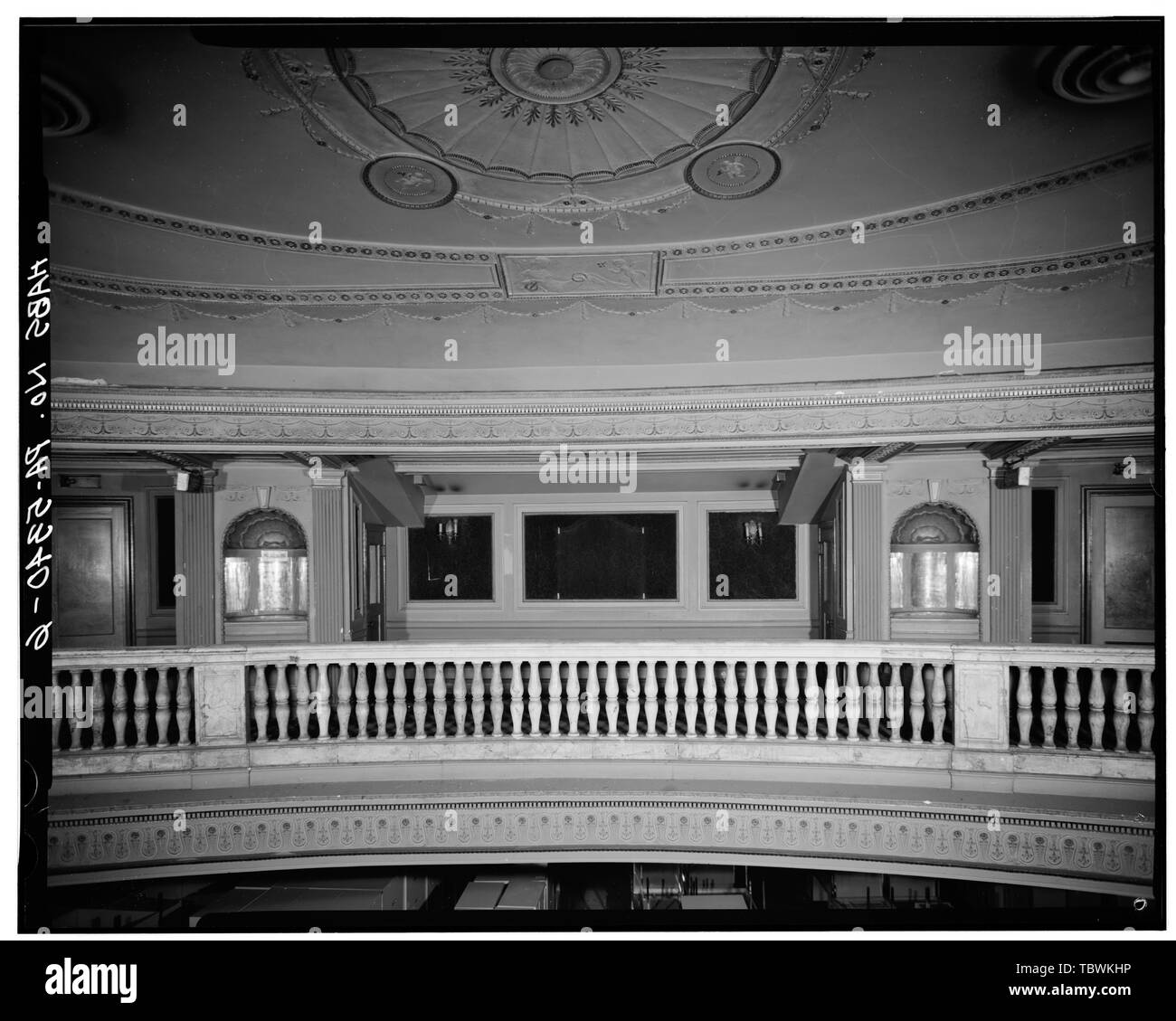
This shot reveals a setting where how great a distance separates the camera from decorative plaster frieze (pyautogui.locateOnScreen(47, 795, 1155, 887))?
11.7 feet

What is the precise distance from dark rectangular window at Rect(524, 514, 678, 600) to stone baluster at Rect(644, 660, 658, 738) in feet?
7.03

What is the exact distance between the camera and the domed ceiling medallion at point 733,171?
303 cm

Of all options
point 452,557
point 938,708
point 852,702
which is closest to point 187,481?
point 452,557

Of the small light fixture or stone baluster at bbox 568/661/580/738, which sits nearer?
stone baluster at bbox 568/661/580/738

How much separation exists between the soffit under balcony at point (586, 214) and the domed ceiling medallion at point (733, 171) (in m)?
0.01

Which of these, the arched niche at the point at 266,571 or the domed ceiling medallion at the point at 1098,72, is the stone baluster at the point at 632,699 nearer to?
the arched niche at the point at 266,571

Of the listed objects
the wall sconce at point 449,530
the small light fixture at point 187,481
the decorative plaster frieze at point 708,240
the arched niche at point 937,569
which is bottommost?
the arched niche at point 937,569

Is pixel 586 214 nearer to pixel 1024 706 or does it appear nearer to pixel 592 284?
pixel 592 284

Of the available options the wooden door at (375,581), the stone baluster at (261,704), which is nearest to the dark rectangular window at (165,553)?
the wooden door at (375,581)

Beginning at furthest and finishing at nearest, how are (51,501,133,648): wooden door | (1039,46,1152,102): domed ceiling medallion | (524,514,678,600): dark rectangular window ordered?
Result: (51,501,133,648): wooden door
(524,514,678,600): dark rectangular window
(1039,46,1152,102): domed ceiling medallion

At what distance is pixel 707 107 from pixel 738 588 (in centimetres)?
444

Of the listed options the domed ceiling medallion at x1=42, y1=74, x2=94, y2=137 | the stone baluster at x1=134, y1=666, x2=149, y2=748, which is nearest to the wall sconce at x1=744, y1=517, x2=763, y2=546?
the stone baluster at x1=134, y1=666, x2=149, y2=748

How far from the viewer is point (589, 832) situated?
3807 mm

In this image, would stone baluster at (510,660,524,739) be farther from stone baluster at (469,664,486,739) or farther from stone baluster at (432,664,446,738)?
stone baluster at (432,664,446,738)
